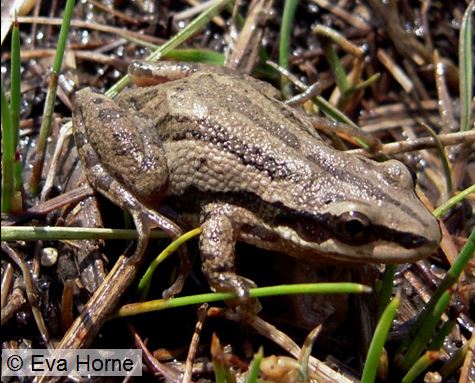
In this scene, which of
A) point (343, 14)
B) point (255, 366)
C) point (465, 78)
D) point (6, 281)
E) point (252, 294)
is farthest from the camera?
point (343, 14)

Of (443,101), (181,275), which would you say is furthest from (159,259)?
(443,101)

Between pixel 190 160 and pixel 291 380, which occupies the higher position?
pixel 190 160

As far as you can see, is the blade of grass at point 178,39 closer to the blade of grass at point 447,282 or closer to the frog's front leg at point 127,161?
the frog's front leg at point 127,161

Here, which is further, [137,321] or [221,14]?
[221,14]

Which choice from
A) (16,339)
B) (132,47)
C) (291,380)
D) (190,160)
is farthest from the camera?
(132,47)

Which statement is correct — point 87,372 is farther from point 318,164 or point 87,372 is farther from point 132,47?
point 132,47

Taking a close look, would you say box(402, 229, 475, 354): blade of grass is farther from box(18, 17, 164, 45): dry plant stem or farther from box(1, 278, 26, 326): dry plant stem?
box(18, 17, 164, 45): dry plant stem

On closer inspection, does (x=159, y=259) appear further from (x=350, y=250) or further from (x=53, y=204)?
(x=350, y=250)

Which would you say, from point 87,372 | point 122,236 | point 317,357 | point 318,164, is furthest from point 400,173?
point 87,372
